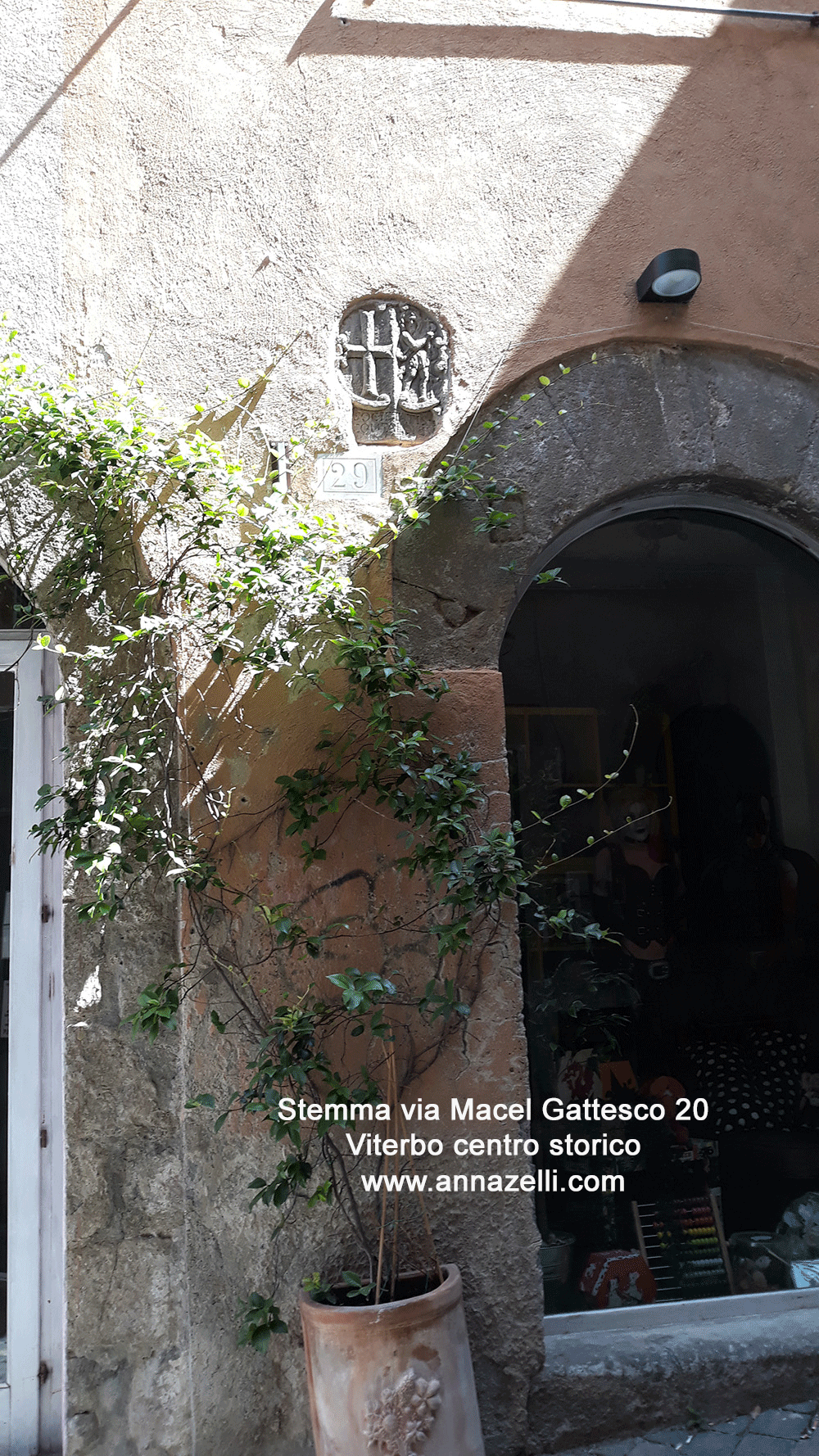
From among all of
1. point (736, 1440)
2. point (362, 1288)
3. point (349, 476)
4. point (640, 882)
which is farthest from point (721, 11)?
point (736, 1440)

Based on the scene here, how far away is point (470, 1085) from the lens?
7.97 feet

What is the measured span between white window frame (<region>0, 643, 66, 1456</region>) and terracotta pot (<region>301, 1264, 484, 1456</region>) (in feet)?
2.45

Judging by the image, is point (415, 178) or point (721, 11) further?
point (721, 11)

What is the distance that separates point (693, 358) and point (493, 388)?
60cm

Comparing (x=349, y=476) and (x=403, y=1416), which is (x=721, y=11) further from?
(x=403, y=1416)

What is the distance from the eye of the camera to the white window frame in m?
2.42

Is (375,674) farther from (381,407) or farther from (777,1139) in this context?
(777,1139)

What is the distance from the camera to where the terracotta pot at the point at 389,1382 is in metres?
1.95

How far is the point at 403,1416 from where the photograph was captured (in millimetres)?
1953

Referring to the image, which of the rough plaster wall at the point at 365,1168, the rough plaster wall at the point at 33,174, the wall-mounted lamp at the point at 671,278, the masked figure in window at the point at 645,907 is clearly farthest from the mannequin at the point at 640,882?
the rough plaster wall at the point at 33,174

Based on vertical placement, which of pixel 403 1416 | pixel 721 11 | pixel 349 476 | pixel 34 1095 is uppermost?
pixel 721 11

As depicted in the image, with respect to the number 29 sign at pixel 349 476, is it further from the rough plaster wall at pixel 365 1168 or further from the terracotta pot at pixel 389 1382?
the terracotta pot at pixel 389 1382

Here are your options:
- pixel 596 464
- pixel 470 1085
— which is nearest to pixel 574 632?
pixel 596 464

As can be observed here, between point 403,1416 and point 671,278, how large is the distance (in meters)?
2.79
